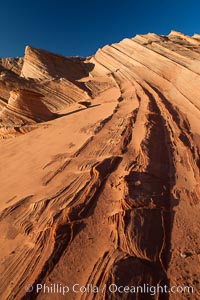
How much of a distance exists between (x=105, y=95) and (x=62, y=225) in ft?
35.7

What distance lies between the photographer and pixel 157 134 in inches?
291

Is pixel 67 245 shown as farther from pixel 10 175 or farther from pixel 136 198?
pixel 10 175

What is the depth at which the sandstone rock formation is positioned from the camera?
130 inches

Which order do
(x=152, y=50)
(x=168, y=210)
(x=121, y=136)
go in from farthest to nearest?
(x=152, y=50)
(x=121, y=136)
(x=168, y=210)

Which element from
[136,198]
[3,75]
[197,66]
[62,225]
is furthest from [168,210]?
[3,75]

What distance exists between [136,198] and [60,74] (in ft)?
57.9

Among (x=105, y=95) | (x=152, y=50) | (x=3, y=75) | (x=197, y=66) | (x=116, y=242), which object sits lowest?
(x=116, y=242)

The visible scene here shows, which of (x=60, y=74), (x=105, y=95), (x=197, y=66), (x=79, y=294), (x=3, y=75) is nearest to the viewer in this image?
(x=79, y=294)

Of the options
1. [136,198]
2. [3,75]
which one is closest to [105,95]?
[3,75]

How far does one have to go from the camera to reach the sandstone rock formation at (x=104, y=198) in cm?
330

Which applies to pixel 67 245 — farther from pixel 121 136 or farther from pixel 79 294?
pixel 121 136

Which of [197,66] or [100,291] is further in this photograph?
[197,66]

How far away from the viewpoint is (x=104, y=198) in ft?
15.6

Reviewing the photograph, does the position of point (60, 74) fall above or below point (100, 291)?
above
